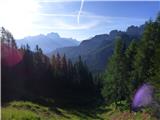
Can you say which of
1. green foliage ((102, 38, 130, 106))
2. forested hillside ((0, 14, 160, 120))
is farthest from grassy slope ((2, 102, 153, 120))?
green foliage ((102, 38, 130, 106))

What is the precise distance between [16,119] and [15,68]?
3503 inches

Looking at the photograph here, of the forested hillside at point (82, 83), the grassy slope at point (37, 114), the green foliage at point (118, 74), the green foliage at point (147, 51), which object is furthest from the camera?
the green foliage at point (118, 74)

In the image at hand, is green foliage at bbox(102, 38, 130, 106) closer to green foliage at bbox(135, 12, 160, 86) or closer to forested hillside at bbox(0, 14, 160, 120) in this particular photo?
forested hillside at bbox(0, 14, 160, 120)

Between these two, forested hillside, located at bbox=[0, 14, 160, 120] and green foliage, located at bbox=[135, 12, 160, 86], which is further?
green foliage, located at bbox=[135, 12, 160, 86]

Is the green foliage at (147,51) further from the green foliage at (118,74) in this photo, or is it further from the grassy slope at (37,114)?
the green foliage at (118,74)

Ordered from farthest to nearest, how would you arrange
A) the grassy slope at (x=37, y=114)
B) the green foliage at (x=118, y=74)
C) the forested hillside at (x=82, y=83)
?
the green foliage at (x=118, y=74) < the forested hillside at (x=82, y=83) < the grassy slope at (x=37, y=114)

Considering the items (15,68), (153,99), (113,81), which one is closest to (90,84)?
(15,68)

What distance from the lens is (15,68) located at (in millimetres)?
100312

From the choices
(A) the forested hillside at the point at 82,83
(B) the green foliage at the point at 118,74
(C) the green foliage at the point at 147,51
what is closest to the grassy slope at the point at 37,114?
(A) the forested hillside at the point at 82,83

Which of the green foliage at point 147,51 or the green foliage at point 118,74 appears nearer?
the green foliage at point 147,51

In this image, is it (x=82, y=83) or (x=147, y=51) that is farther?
(x=82, y=83)

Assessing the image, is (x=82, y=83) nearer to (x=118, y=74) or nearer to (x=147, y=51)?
(x=118, y=74)

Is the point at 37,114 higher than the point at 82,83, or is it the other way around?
the point at 37,114

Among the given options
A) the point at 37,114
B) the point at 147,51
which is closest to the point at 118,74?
the point at 147,51
